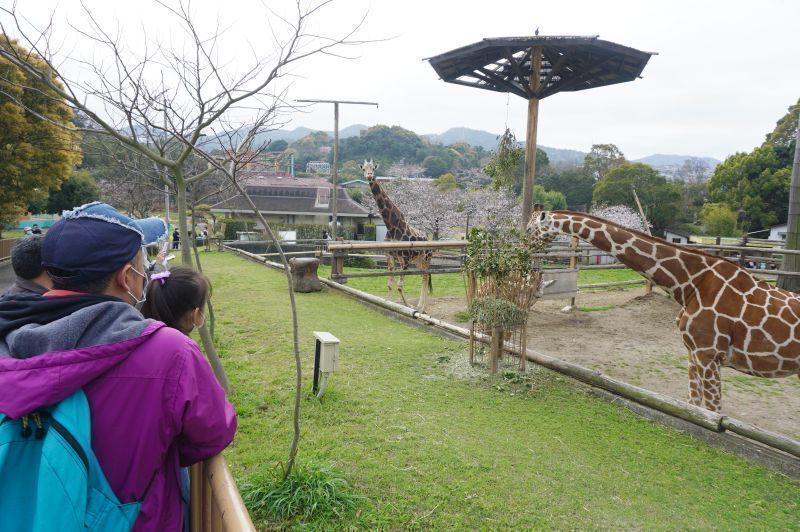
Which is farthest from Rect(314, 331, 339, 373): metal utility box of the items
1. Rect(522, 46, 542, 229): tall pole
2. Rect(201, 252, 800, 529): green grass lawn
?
Rect(522, 46, 542, 229): tall pole

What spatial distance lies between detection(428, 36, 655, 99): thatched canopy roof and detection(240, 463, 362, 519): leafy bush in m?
6.76

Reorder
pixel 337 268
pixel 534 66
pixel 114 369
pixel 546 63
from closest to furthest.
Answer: pixel 114 369, pixel 534 66, pixel 546 63, pixel 337 268

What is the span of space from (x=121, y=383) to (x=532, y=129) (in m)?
8.04

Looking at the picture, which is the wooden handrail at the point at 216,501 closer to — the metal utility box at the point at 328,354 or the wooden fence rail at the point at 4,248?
the metal utility box at the point at 328,354

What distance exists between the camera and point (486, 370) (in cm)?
529

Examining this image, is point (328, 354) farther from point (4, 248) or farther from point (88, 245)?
point (4, 248)

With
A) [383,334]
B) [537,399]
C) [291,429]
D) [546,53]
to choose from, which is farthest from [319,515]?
[546,53]

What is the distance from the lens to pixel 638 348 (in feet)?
24.0

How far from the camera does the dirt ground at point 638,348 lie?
5.21 meters

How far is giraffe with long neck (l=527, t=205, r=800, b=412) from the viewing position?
14.5ft

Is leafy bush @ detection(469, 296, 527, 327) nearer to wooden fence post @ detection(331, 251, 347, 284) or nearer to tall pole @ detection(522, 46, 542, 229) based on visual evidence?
tall pole @ detection(522, 46, 542, 229)

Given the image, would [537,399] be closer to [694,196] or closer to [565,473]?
[565,473]

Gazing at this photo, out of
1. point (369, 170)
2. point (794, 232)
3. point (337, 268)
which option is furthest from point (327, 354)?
point (794, 232)

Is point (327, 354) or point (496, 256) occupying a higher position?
point (496, 256)
